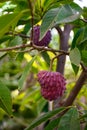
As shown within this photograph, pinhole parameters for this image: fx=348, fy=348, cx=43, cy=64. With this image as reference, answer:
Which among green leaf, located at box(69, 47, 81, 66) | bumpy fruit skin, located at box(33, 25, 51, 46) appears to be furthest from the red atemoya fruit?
green leaf, located at box(69, 47, 81, 66)

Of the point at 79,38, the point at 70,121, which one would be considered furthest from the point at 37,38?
the point at 70,121

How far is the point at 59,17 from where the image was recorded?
26.9 inches

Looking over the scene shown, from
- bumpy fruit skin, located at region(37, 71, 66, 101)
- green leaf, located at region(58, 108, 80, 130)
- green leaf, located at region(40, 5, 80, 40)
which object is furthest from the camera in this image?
bumpy fruit skin, located at region(37, 71, 66, 101)

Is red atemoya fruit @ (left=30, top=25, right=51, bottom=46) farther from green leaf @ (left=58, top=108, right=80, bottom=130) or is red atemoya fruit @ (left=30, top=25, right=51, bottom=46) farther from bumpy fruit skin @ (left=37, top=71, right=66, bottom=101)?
green leaf @ (left=58, top=108, right=80, bottom=130)

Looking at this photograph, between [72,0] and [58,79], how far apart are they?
8.4 inches

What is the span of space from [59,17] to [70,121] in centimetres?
24

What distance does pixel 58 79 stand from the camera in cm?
89

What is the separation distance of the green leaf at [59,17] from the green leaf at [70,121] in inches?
8.9

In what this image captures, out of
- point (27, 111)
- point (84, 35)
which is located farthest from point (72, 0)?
point (27, 111)

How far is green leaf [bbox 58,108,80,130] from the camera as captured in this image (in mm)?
769

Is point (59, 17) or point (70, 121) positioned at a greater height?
point (59, 17)

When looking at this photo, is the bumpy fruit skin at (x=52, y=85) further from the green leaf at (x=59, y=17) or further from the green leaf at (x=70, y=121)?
the green leaf at (x=59, y=17)

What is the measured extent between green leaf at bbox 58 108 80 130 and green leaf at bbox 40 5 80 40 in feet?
0.75

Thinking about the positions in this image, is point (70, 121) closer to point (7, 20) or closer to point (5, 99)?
point (5, 99)
